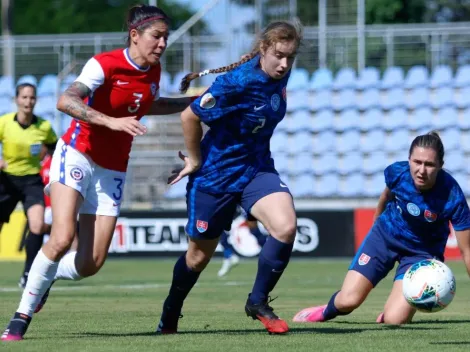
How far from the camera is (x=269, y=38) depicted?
7270mm

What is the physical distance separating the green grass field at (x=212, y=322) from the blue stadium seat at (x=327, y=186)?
605cm

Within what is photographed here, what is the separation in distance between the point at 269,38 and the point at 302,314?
2.68 m

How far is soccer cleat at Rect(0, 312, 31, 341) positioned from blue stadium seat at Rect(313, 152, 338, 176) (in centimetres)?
1440

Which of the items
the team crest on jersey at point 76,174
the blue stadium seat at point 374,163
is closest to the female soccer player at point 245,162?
the team crest on jersey at point 76,174

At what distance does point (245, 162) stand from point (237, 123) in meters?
0.31

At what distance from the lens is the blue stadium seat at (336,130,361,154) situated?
70.3 ft

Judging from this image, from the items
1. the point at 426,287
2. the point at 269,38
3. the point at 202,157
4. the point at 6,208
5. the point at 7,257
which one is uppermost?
the point at 269,38

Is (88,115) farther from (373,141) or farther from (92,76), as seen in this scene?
(373,141)

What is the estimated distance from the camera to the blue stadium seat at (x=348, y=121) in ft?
71.1

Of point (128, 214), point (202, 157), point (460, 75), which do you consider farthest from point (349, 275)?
point (460, 75)

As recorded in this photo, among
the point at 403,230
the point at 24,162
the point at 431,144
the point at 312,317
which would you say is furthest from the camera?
the point at 24,162

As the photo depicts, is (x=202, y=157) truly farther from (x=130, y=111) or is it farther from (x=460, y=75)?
(x=460, y=75)

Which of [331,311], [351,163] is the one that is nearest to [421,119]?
[351,163]

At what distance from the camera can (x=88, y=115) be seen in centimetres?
691
